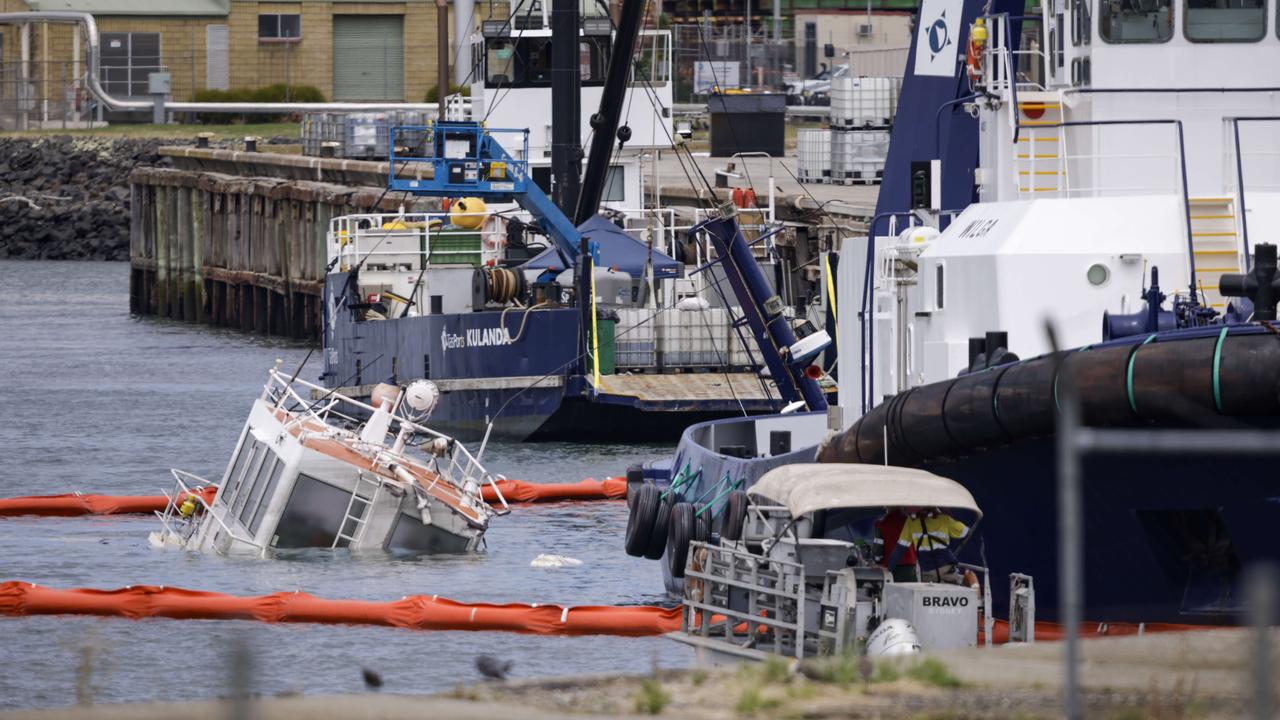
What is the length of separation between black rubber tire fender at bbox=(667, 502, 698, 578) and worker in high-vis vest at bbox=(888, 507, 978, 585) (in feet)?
10.2

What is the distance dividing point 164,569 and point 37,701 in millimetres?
5578

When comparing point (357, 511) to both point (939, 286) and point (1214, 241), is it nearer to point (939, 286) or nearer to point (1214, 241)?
point (939, 286)

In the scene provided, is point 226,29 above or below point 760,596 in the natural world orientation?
above

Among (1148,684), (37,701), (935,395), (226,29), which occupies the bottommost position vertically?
(37,701)

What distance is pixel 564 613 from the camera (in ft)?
57.8

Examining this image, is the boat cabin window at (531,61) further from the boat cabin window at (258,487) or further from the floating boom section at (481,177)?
the boat cabin window at (258,487)

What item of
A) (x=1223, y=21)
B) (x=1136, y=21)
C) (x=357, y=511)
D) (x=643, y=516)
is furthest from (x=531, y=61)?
(x=1223, y=21)

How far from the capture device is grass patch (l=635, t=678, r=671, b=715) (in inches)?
332

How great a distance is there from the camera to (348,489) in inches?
787

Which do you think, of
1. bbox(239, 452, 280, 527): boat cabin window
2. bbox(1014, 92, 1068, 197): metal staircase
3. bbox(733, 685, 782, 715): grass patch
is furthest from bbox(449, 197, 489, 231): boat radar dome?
bbox(733, 685, 782, 715): grass patch

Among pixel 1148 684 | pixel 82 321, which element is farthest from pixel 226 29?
pixel 1148 684

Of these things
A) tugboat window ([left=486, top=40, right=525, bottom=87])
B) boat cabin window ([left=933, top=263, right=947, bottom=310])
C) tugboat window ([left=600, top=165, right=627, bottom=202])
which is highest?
tugboat window ([left=486, top=40, right=525, bottom=87])

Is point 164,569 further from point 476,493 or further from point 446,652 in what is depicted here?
point 446,652

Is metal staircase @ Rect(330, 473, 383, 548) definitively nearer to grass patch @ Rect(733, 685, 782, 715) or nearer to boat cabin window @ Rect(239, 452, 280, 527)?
boat cabin window @ Rect(239, 452, 280, 527)
